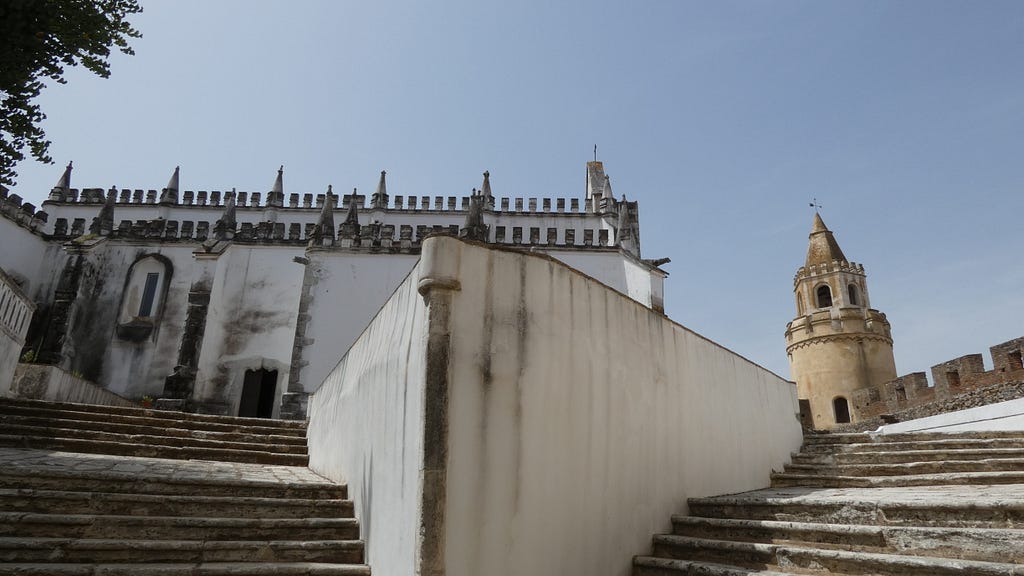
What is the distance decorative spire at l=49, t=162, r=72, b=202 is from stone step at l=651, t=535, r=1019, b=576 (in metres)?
32.5

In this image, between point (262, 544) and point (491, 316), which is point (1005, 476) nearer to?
point (491, 316)

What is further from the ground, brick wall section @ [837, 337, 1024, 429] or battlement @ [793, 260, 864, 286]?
battlement @ [793, 260, 864, 286]

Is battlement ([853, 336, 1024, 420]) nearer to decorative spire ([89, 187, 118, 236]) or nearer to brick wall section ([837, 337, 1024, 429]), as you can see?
brick wall section ([837, 337, 1024, 429])

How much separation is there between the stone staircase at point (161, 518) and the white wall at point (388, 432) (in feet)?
1.24

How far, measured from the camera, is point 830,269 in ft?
88.6

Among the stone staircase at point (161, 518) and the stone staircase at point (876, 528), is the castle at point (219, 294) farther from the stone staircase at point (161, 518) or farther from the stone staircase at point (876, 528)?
the stone staircase at point (876, 528)

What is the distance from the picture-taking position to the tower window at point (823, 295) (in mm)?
26922

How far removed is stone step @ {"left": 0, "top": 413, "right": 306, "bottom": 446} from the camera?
825cm

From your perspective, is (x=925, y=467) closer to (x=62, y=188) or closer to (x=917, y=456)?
(x=917, y=456)

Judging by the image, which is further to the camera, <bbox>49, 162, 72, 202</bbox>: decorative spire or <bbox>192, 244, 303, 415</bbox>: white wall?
<bbox>49, 162, 72, 202</bbox>: decorative spire

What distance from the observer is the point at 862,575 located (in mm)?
3428

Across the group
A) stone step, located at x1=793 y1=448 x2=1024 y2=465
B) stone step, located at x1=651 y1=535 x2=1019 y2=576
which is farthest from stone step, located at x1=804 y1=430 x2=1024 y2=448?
stone step, located at x1=651 y1=535 x2=1019 y2=576

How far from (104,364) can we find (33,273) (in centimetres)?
451

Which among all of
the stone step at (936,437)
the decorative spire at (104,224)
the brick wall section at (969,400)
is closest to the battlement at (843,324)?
the brick wall section at (969,400)
